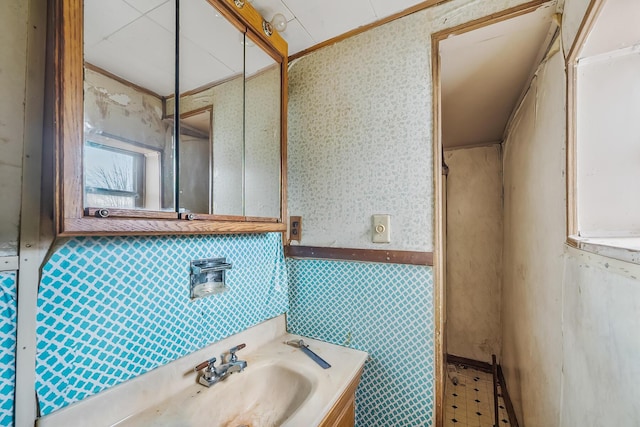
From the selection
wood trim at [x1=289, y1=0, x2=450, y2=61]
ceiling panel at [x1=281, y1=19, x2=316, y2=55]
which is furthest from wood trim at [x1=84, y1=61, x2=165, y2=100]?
wood trim at [x1=289, y1=0, x2=450, y2=61]

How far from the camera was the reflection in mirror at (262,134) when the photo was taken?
3.36 feet

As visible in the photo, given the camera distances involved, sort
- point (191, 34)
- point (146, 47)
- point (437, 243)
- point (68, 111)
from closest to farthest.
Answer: point (68, 111), point (146, 47), point (191, 34), point (437, 243)

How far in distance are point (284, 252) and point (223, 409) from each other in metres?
0.64

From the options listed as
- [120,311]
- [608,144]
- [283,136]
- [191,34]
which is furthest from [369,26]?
[120,311]

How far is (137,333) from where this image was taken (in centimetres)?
71

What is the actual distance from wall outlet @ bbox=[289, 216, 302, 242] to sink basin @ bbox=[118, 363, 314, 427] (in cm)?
54

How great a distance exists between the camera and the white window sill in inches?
17.9

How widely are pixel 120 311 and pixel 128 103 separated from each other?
57 centimetres

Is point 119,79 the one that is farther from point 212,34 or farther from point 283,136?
point 283,136

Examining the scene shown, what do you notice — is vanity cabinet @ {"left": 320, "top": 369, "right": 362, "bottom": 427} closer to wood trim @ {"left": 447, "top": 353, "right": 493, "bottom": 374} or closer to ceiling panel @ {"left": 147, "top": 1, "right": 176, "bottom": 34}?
ceiling panel @ {"left": 147, "top": 1, "right": 176, "bottom": 34}

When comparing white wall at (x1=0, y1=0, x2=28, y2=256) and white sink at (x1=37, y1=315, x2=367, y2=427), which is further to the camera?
white sink at (x1=37, y1=315, x2=367, y2=427)

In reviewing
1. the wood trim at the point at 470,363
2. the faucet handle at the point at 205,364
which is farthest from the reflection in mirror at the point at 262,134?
the wood trim at the point at 470,363

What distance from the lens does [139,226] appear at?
61 centimetres

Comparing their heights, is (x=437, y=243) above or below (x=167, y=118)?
below
